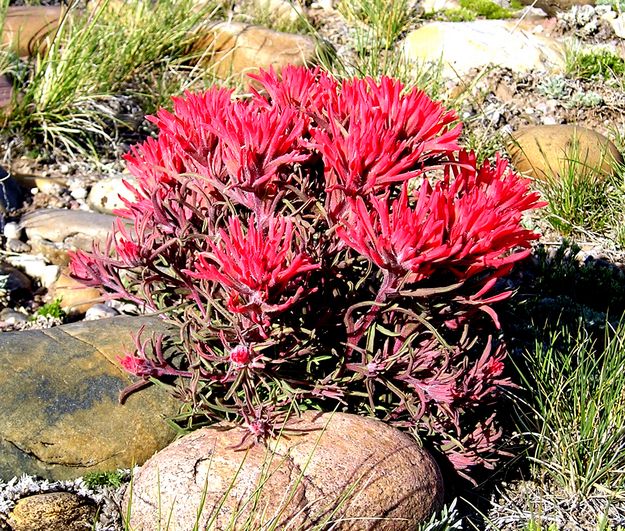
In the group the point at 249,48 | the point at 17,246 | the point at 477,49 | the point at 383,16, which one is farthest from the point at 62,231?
the point at 477,49

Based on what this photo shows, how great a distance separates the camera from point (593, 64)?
7137 mm

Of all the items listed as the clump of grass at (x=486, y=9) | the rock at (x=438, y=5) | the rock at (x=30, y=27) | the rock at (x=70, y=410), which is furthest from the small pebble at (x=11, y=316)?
the clump of grass at (x=486, y=9)

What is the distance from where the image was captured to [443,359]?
2.82 meters

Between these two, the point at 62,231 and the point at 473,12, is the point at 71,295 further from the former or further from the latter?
the point at 473,12

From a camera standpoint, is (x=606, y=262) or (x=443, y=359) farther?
(x=606, y=262)

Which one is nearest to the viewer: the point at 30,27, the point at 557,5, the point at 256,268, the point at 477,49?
the point at 256,268

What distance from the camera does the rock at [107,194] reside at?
5180 mm

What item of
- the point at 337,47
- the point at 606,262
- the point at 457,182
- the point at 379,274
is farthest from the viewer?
the point at 337,47

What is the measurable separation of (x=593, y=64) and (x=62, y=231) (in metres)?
5.16

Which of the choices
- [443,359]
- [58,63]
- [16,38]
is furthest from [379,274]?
[16,38]

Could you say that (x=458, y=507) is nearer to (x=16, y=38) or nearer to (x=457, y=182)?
(x=457, y=182)

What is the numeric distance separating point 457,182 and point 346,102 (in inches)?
19.2

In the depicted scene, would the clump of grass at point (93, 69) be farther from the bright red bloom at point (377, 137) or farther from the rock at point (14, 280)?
the bright red bloom at point (377, 137)

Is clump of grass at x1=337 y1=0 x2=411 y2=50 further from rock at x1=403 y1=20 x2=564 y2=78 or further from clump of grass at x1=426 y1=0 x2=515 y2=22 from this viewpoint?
clump of grass at x1=426 y1=0 x2=515 y2=22
